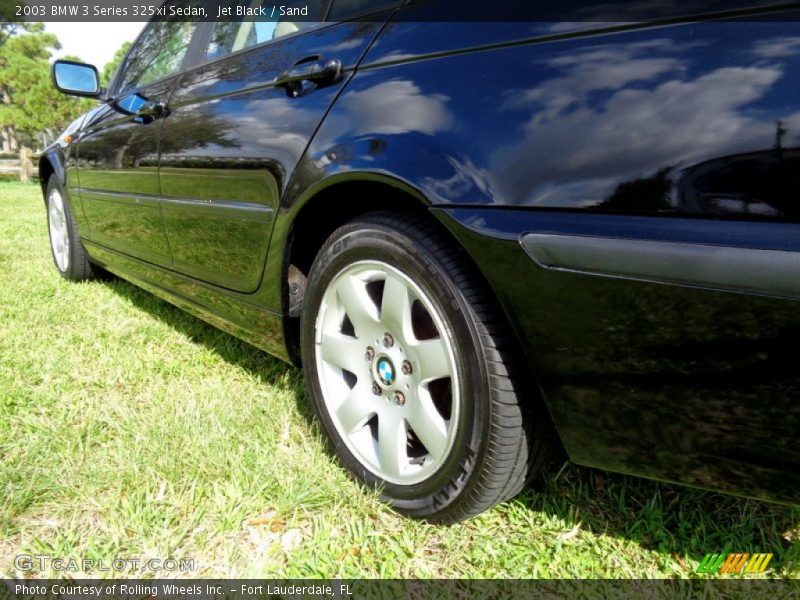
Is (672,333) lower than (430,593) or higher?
higher

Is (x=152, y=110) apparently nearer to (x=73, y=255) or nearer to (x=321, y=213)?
(x=321, y=213)

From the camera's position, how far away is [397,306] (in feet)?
4.82

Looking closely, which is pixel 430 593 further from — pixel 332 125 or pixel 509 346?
pixel 332 125

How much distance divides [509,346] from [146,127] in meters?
2.04

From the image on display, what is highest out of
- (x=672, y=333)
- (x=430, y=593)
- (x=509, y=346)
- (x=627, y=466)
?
(x=672, y=333)

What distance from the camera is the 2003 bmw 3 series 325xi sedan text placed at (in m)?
0.94

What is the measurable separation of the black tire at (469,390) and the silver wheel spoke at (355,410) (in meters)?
Answer: 0.20

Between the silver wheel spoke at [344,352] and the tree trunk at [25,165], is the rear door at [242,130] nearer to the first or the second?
the silver wheel spoke at [344,352]

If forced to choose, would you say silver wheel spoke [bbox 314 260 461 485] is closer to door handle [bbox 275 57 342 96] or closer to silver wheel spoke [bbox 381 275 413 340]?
silver wheel spoke [bbox 381 275 413 340]

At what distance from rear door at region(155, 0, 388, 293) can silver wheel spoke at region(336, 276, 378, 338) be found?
1.22ft

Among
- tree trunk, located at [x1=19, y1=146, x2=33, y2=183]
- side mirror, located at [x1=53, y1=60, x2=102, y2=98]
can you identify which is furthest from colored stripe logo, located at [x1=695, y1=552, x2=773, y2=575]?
tree trunk, located at [x1=19, y1=146, x2=33, y2=183]

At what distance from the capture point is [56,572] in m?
1.38

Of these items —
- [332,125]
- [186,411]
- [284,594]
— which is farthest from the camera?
[186,411]

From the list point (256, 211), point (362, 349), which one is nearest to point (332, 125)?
point (256, 211)
